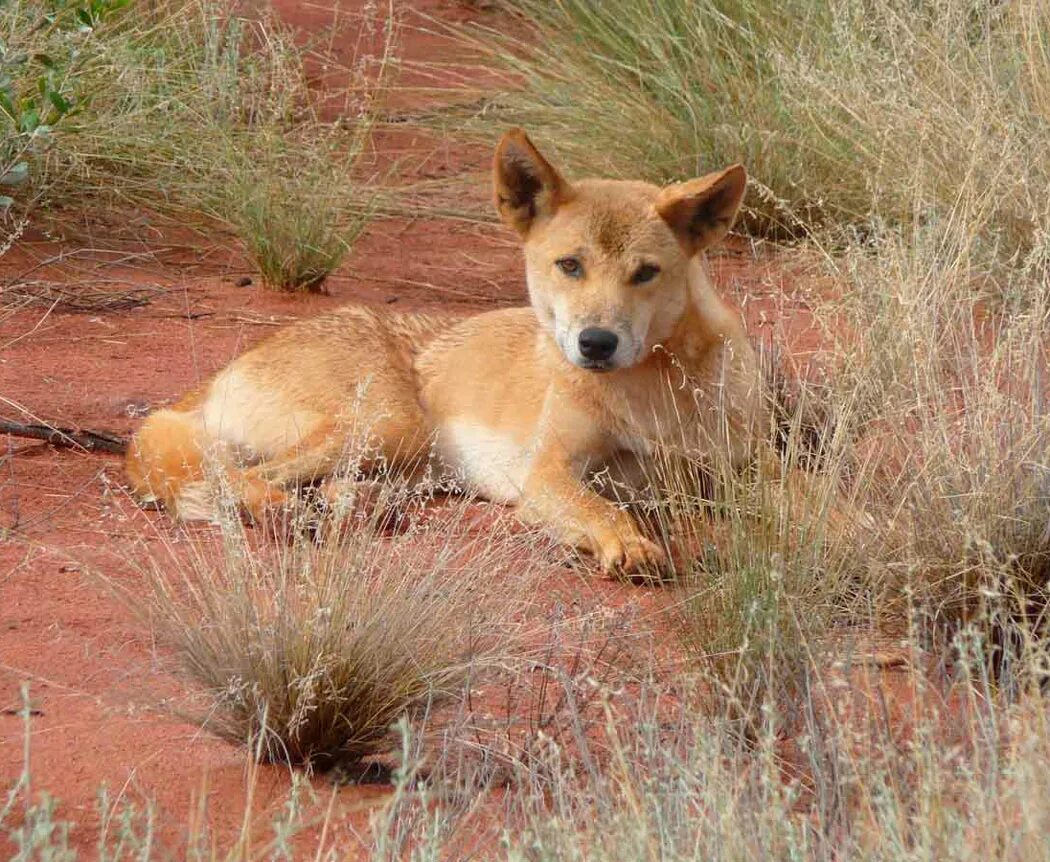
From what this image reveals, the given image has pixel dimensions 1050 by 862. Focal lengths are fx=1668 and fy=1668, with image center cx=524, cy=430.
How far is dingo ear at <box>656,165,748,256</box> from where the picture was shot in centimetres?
530

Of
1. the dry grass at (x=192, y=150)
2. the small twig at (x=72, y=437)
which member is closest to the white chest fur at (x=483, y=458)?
the small twig at (x=72, y=437)

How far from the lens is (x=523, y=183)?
5.57m

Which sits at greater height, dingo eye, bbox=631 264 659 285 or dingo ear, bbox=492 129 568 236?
dingo ear, bbox=492 129 568 236

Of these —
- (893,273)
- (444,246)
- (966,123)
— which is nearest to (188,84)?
(444,246)

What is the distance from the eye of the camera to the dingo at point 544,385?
17.0 ft

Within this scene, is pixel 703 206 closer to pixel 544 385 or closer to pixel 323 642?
pixel 544 385

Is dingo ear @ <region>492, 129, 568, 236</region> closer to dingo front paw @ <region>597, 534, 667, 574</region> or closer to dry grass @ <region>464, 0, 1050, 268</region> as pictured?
dingo front paw @ <region>597, 534, 667, 574</region>

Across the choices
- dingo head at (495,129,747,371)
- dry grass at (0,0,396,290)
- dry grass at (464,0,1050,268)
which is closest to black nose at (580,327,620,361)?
dingo head at (495,129,747,371)

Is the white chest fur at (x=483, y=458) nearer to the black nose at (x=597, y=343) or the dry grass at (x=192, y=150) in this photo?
the black nose at (x=597, y=343)

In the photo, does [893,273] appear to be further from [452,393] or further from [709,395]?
[452,393]

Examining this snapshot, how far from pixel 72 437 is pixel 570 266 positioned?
1863mm

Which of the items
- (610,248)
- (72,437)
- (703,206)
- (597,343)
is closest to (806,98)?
(703,206)

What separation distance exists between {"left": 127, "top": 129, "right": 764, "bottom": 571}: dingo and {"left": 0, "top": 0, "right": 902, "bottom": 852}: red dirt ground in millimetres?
228

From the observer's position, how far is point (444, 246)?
29.4ft
